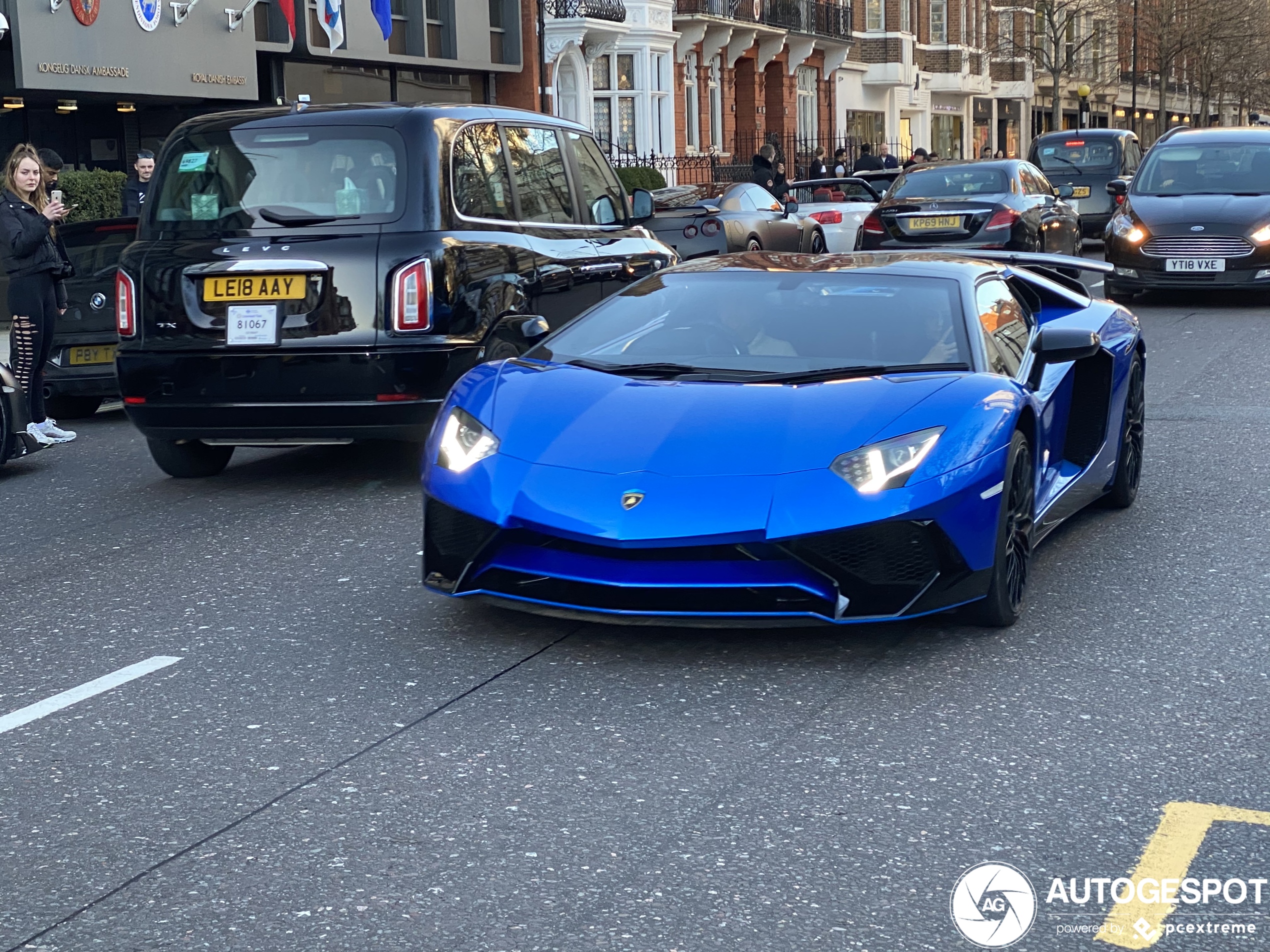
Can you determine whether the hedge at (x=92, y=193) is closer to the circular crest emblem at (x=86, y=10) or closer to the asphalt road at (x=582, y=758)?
the circular crest emblem at (x=86, y=10)

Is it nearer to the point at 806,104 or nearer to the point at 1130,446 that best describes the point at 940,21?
the point at 806,104

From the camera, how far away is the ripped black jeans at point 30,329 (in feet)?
33.4

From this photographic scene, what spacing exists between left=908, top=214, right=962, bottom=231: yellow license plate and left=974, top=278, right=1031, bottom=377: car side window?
1255 centimetres

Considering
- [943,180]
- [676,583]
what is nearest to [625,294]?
[676,583]

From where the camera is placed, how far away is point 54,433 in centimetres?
1055

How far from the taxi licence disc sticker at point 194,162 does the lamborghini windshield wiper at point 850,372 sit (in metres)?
3.90

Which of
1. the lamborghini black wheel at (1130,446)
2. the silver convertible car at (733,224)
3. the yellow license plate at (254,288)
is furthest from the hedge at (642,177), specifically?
the lamborghini black wheel at (1130,446)

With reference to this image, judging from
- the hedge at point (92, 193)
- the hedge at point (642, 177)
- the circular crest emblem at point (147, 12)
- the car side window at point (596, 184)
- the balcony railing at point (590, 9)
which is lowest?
the car side window at point (596, 184)

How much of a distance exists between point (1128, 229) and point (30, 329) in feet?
37.3

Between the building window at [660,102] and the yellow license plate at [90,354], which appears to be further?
the building window at [660,102]

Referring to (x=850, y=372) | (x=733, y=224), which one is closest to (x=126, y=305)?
(x=850, y=372)

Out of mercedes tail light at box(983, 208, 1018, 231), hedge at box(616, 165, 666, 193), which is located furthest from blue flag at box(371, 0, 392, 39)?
mercedes tail light at box(983, 208, 1018, 231)

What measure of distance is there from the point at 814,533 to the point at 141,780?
6.24 feet

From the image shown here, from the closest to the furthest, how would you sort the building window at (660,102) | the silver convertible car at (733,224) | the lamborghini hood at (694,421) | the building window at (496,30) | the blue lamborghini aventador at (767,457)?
the blue lamborghini aventador at (767,457)
the lamborghini hood at (694,421)
the silver convertible car at (733,224)
the building window at (496,30)
the building window at (660,102)
